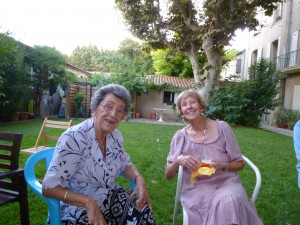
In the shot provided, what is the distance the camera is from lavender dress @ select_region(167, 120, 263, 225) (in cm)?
199

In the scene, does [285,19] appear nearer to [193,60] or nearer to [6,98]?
[193,60]

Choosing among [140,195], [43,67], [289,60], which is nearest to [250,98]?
[289,60]

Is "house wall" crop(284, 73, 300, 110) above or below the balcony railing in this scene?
below

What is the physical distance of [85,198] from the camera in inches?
70.2

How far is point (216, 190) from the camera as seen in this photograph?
2.31m

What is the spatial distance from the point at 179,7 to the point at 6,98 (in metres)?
9.40

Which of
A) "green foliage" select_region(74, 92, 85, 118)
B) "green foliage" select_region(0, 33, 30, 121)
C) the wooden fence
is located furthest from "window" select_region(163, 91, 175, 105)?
"green foliage" select_region(0, 33, 30, 121)

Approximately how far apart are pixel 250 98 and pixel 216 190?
13.6 m

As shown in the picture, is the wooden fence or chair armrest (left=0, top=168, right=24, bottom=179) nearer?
chair armrest (left=0, top=168, right=24, bottom=179)

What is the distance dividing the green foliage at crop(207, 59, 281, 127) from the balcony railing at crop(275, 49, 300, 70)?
181 centimetres

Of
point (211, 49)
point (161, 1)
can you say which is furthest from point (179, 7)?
point (211, 49)

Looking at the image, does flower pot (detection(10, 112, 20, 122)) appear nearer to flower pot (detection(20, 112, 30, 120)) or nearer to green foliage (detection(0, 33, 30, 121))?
green foliage (detection(0, 33, 30, 121))

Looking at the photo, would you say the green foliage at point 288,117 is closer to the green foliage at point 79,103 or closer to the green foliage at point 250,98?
the green foliage at point 250,98

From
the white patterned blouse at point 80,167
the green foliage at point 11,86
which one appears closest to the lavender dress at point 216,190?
the white patterned blouse at point 80,167
